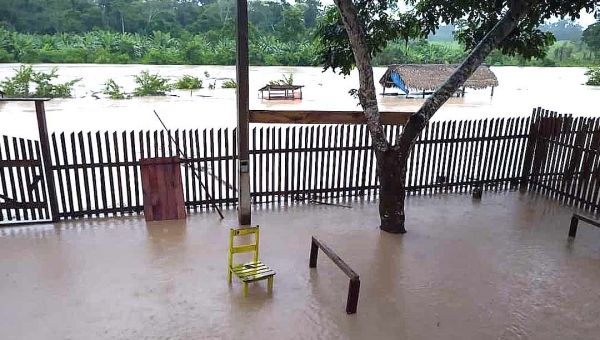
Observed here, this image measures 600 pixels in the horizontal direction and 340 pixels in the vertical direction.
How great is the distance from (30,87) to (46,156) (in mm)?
18436

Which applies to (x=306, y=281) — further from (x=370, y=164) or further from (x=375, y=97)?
(x=370, y=164)

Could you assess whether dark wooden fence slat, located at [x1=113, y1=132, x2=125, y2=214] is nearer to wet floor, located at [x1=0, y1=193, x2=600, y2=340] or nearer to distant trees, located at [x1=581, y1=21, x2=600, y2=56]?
wet floor, located at [x1=0, y1=193, x2=600, y2=340]

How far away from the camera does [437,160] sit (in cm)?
870

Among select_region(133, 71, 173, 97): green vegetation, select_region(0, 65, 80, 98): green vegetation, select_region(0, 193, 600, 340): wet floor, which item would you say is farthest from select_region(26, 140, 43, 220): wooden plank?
select_region(133, 71, 173, 97): green vegetation

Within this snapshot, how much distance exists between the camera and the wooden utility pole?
6.00 metres

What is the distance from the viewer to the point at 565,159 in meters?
8.28

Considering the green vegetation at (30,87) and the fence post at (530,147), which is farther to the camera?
the green vegetation at (30,87)

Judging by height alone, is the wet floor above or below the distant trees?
below

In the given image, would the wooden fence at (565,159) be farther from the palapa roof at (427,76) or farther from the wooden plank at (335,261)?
the palapa roof at (427,76)

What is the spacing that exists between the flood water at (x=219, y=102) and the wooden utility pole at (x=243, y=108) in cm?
572

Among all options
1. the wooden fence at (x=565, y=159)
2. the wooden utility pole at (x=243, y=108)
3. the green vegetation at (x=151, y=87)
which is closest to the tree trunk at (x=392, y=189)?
the wooden utility pole at (x=243, y=108)

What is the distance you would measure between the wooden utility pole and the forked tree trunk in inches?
54.9

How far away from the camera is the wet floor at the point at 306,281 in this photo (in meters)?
4.24

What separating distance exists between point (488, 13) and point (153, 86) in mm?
19485
